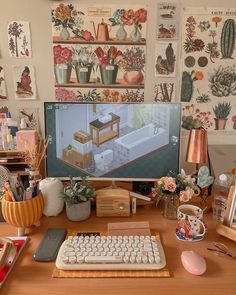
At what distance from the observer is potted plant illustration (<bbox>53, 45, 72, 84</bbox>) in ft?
4.09

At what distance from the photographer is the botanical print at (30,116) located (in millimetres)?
1306

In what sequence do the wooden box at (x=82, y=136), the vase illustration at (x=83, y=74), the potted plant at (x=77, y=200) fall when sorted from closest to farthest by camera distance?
the potted plant at (x=77, y=200) → the wooden box at (x=82, y=136) → the vase illustration at (x=83, y=74)

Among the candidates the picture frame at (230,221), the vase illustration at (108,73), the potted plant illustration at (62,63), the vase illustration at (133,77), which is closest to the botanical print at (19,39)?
the potted plant illustration at (62,63)

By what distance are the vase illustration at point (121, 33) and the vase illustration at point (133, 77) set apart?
0.49 ft

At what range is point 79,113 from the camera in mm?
1148

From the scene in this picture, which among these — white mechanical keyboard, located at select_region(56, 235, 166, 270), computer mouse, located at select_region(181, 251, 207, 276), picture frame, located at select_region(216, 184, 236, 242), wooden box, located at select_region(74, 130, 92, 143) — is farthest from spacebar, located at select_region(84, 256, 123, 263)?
wooden box, located at select_region(74, 130, 92, 143)

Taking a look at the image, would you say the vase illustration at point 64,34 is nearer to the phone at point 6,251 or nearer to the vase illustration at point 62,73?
the vase illustration at point 62,73

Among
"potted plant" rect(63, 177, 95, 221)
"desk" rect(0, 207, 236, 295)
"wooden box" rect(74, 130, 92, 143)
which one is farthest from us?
"wooden box" rect(74, 130, 92, 143)

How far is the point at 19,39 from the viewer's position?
1232 mm

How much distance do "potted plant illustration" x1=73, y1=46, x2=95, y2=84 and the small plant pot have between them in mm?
553

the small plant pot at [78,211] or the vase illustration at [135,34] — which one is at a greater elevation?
the vase illustration at [135,34]

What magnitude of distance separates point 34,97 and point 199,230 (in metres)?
→ 0.90

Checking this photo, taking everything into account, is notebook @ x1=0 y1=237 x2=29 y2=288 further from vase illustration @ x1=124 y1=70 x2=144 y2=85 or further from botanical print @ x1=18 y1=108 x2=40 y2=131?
vase illustration @ x1=124 y1=70 x2=144 y2=85

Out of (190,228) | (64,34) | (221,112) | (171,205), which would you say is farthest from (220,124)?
(64,34)
